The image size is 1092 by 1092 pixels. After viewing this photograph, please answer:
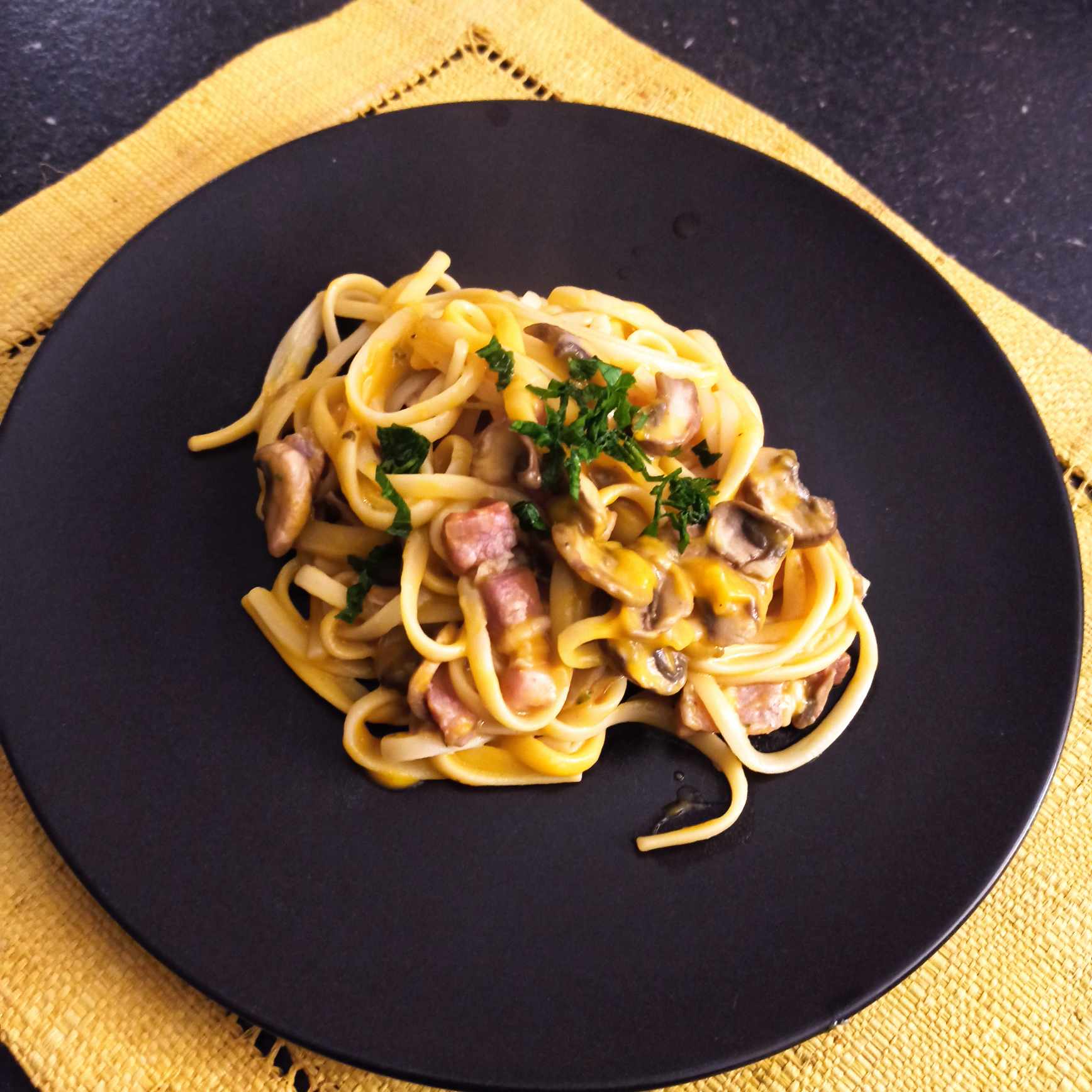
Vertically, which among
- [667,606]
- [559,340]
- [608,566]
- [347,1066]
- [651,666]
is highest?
[559,340]

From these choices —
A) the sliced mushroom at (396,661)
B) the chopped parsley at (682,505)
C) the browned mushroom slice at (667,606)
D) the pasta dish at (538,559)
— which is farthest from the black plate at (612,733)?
the chopped parsley at (682,505)

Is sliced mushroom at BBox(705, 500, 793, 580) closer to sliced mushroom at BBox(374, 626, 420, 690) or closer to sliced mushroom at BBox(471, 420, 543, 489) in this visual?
sliced mushroom at BBox(471, 420, 543, 489)

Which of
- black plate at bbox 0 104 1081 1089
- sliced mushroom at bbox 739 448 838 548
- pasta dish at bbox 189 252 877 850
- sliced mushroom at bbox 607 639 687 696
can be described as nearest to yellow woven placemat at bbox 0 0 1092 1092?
black plate at bbox 0 104 1081 1089

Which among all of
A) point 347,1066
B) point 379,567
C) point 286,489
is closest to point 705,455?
point 379,567

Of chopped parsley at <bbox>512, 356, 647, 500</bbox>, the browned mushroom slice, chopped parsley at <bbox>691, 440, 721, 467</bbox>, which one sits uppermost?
chopped parsley at <bbox>512, 356, 647, 500</bbox>

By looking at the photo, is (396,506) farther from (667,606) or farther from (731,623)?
(731,623)

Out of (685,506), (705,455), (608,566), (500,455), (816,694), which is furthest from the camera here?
(705,455)
